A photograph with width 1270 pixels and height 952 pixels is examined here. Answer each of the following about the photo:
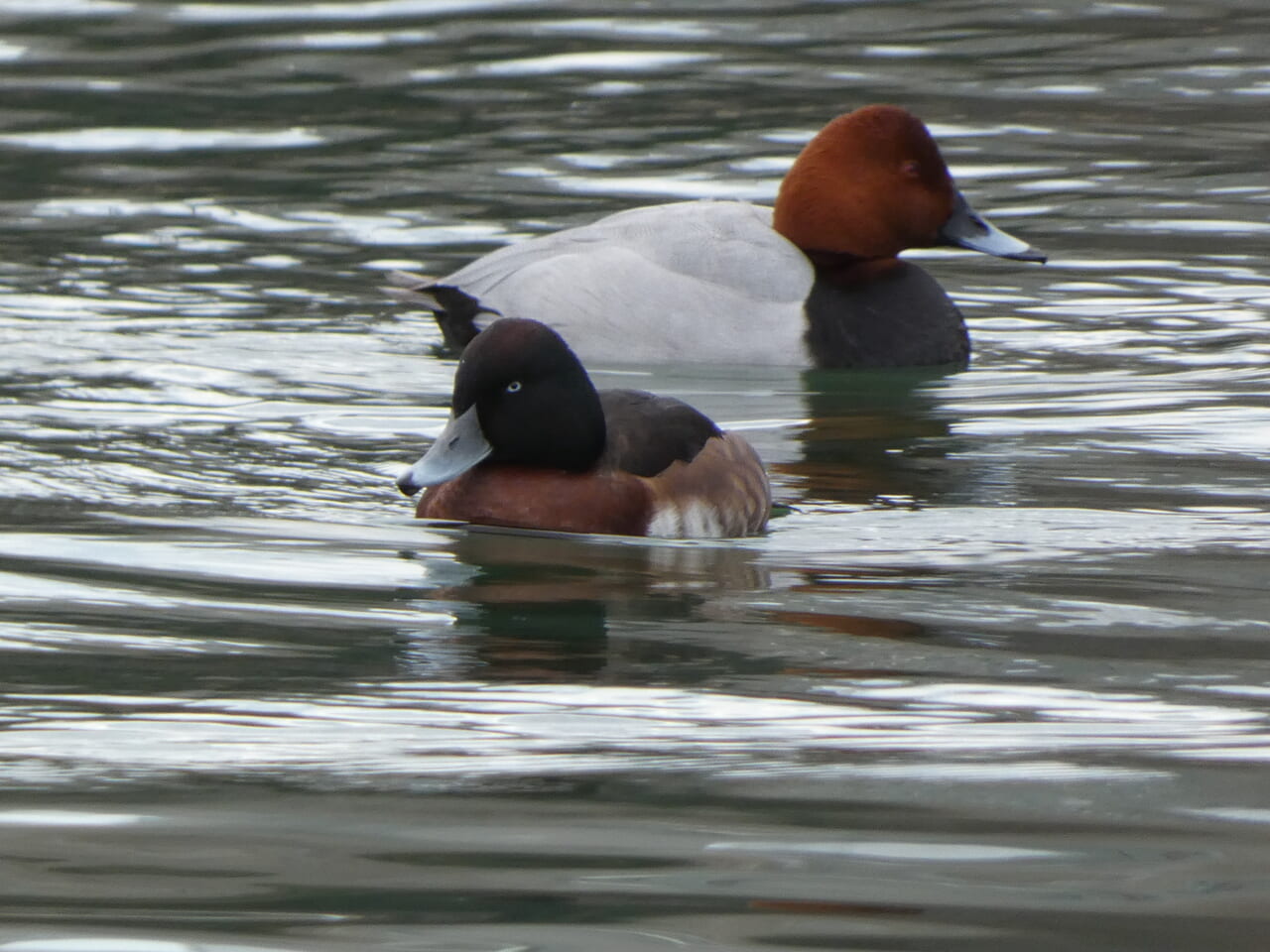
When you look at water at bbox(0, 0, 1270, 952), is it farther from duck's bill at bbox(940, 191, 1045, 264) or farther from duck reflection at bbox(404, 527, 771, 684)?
duck's bill at bbox(940, 191, 1045, 264)

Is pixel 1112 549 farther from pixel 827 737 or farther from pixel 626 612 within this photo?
pixel 827 737

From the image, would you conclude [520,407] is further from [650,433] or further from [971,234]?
[971,234]

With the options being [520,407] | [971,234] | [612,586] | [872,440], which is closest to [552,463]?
[520,407]

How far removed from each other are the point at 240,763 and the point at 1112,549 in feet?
8.40

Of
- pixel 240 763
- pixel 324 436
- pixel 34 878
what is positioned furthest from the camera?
pixel 324 436

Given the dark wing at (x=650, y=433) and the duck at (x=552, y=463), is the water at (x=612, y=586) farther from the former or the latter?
the dark wing at (x=650, y=433)

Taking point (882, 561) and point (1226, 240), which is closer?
point (882, 561)

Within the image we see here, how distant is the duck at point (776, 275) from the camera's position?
855cm

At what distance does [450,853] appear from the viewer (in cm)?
312

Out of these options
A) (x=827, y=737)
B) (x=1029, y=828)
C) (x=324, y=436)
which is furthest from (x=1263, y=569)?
(x=324, y=436)

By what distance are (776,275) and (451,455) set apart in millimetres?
3258

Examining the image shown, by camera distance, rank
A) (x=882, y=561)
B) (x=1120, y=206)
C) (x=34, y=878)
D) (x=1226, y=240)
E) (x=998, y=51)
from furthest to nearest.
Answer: (x=998, y=51) < (x=1120, y=206) < (x=1226, y=240) < (x=882, y=561) < (x=34, y=878)

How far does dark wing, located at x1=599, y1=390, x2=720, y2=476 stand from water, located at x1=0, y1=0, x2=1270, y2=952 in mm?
256

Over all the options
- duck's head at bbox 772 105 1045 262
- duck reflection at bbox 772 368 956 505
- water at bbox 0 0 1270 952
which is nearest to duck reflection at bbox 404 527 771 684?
water at bbox 0 0 1270 952
